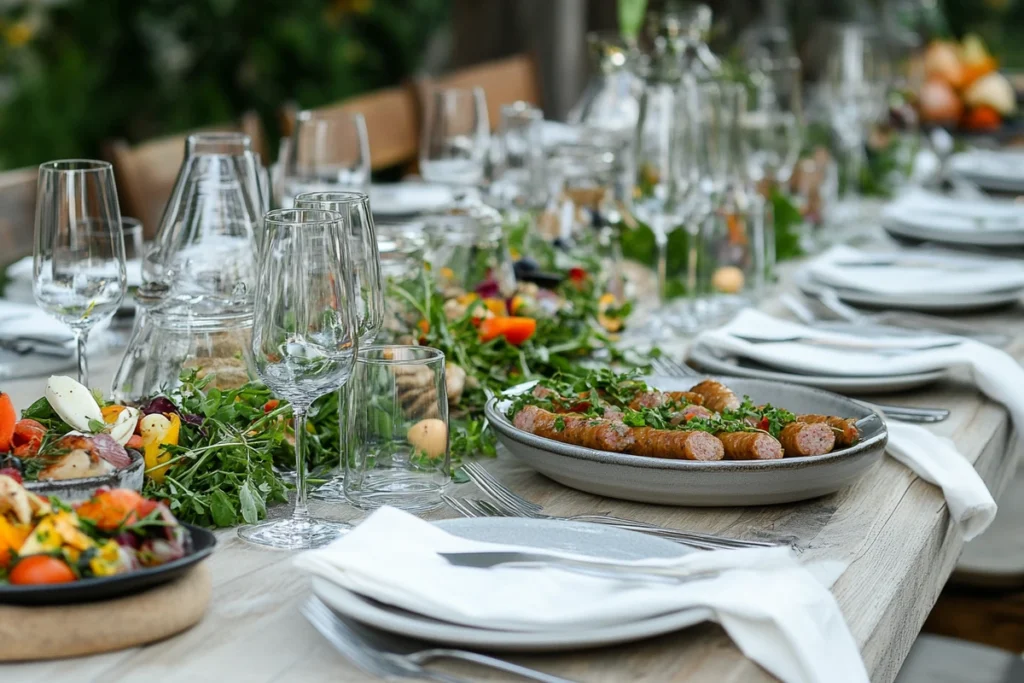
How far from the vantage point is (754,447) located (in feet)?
3.57

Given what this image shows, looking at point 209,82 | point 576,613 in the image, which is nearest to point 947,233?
point 576,613

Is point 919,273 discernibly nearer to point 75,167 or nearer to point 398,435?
point 398,435

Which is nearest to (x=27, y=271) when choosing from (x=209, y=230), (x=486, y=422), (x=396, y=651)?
(x=209, y=230)

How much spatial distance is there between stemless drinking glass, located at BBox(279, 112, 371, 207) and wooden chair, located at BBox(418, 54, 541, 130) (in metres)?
1.33

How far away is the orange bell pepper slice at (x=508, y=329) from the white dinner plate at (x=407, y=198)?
2.70ft

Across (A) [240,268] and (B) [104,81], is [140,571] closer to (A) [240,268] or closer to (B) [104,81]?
(A) [240,268]

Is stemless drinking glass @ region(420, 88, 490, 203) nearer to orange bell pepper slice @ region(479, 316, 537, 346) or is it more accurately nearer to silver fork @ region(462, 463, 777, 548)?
orange bell pepper slice @ region(479, 316, 537, 346)

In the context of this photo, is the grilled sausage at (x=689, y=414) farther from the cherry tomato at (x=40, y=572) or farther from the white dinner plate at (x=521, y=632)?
the cherry tomato at (x=40, y=572)

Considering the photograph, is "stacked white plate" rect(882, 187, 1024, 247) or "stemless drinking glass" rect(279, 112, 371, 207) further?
"stacked white plate" rect(882, 187, 1024, 247)

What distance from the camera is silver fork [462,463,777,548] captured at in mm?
1009

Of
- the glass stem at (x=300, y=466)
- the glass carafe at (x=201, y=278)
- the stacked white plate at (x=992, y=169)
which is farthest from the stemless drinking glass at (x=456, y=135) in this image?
the stacked white plate at (x=992, y=169)

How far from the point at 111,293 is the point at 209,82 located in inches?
144

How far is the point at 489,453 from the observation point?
1.27m

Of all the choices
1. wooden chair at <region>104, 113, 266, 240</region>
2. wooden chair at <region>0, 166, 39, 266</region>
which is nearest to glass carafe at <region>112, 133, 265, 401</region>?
wooden chair at <region>0, 166, 39, 266</region>
